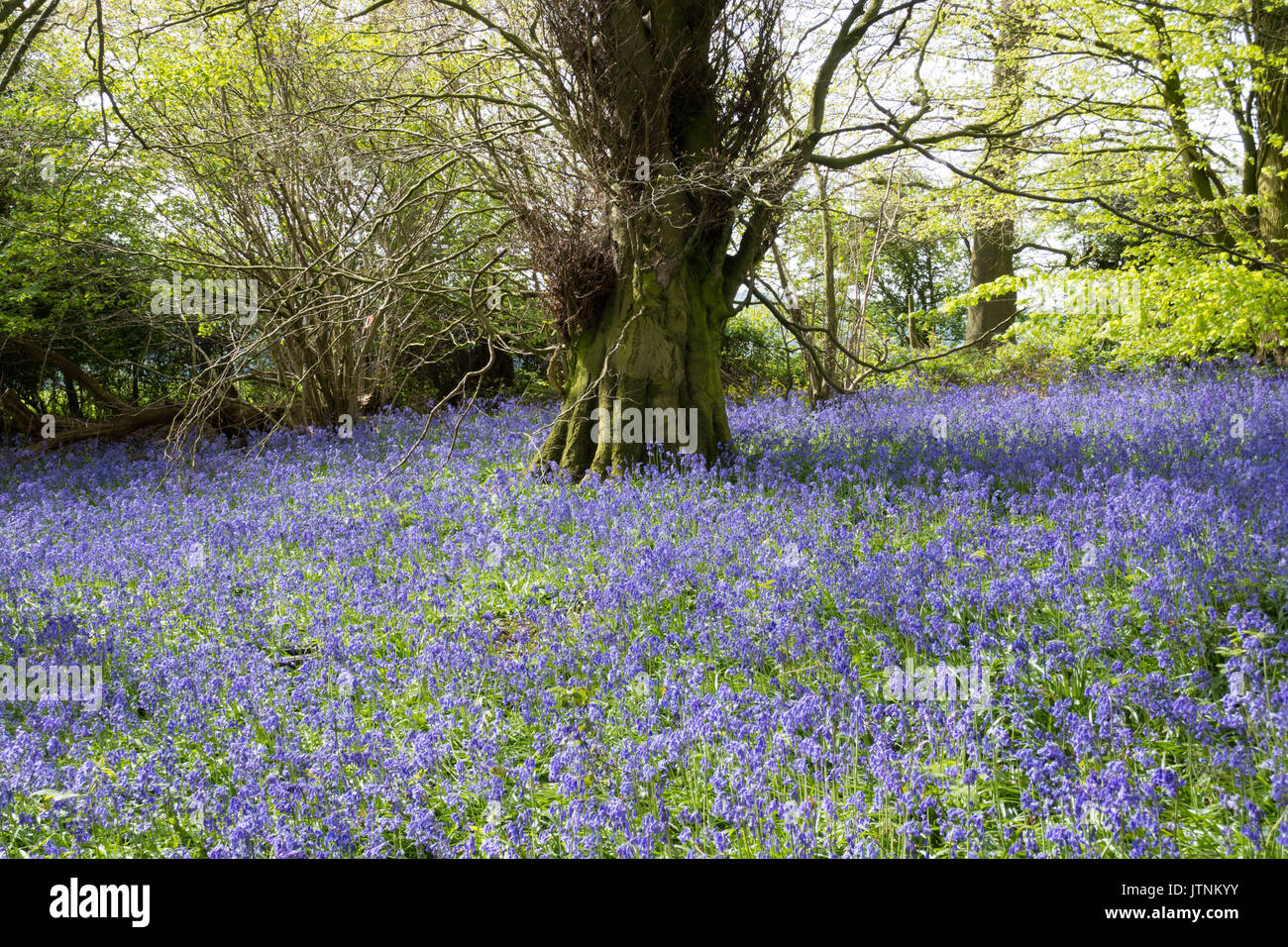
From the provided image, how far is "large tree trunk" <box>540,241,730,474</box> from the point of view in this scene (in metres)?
7.05

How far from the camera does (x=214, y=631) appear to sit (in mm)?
4652

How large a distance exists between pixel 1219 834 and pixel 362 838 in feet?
8.62

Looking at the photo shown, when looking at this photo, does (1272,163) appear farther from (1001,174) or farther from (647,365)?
(647,365)

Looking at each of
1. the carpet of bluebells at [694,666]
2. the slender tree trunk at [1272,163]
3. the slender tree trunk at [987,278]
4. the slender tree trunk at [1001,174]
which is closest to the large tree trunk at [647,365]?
the carpet of bluebells at [694,666]

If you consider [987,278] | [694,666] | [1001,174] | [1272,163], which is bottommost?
[694,666]

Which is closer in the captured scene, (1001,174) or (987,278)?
(1001,174)

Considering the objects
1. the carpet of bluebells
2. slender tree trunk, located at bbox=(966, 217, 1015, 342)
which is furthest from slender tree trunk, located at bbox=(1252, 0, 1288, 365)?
slender tree trunk, located at bbox=(966, 217, 1015, 342)

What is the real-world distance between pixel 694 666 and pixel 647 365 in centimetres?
366

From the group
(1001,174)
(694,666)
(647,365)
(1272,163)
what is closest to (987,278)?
(1001,174)

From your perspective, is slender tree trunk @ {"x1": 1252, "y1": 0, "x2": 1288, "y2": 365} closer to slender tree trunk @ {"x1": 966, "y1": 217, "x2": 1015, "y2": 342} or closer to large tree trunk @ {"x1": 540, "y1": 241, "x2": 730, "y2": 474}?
slender tree trunk @ {"x1": 966, "y1": 217, "x2": 1015, "y2": 342}

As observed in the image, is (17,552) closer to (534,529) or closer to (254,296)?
(534,529)

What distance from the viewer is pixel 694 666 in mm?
3832
